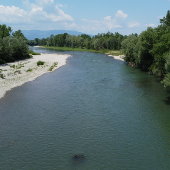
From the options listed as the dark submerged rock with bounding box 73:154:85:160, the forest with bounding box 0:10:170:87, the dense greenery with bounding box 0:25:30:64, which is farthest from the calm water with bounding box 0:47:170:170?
the dense greenery with bounding box 0:25:30:64

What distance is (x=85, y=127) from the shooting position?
34938mm

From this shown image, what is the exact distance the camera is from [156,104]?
46.0 metres

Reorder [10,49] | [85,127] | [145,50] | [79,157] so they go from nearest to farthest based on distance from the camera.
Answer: [79,157] < [85,127] < [145,50] < [10,49]

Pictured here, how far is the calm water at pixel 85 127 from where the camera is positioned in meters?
26.4

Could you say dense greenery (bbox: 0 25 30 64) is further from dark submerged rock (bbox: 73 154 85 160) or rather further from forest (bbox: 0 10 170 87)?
dark submerged rock (bbox: 73 154 85 160)

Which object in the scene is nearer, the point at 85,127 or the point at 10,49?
the point at 85,127

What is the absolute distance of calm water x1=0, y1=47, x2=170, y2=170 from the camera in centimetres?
2636

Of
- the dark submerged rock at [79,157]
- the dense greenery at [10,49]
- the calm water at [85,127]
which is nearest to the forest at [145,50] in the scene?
the dense greenery at [10,49]

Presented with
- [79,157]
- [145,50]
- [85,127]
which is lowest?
[79,157]

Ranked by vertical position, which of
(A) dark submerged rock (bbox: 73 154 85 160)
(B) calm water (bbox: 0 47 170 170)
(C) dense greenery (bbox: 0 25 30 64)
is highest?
(C) dense greenery (bbox: 0 25 30 64)

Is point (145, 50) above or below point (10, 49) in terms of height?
above

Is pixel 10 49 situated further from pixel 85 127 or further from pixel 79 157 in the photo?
pixel 79 157

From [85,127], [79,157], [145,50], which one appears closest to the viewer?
[79,157]

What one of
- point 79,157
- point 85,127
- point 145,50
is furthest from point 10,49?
point 79,157
